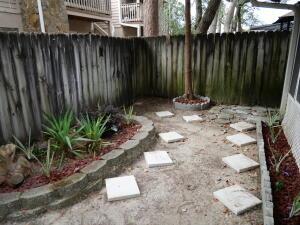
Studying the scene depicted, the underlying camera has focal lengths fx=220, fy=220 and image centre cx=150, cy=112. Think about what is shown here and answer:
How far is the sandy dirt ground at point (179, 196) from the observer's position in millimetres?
1947

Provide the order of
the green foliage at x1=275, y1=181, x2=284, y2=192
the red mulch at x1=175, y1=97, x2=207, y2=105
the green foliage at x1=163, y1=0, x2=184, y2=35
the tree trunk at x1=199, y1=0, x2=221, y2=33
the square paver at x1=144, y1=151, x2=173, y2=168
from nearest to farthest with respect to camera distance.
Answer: the green foliage at x1=275, y1=181, x2=284, y2=192, the square paver at x1=144, y1=151, x2=173, y2=168, the red mulch at x1=175, y1=97, x2=207, y2=105, the tree trunk at x1=199, y1=0, x2=221, y2=33, the green foliage at x1=163, y1=0, x2=184, y2=35

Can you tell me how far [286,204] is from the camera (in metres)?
1.97

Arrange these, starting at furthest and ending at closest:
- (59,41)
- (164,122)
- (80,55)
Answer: (164,122)
(80,55)
(59,41)

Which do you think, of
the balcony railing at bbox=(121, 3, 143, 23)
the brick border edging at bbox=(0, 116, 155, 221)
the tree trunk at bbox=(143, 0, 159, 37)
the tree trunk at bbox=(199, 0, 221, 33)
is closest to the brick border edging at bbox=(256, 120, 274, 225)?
the brick border edging at bbox=(0, 116, 155, 221)

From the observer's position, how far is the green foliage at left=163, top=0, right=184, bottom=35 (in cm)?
2034

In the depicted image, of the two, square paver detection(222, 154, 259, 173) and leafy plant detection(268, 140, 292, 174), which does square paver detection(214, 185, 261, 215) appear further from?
leafy plant detection(268, 140, 292, 174)

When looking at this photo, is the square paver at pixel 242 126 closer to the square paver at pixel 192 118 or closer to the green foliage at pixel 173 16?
the square paver at pixel 192 118

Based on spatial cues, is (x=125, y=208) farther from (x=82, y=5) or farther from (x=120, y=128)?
(x=82, y=5)

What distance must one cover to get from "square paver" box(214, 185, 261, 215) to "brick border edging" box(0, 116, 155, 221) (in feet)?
3.91

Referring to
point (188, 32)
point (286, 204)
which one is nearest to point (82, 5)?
point (188, 32)

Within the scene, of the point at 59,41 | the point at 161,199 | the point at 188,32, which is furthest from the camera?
the point at 188,32

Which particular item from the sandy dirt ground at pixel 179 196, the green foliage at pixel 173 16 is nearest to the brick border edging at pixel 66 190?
the sandy dirt ground at pixel 179 196

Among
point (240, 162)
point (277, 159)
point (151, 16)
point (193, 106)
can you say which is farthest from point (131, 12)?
point (277, 159)

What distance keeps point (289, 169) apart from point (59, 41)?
3588 mm
